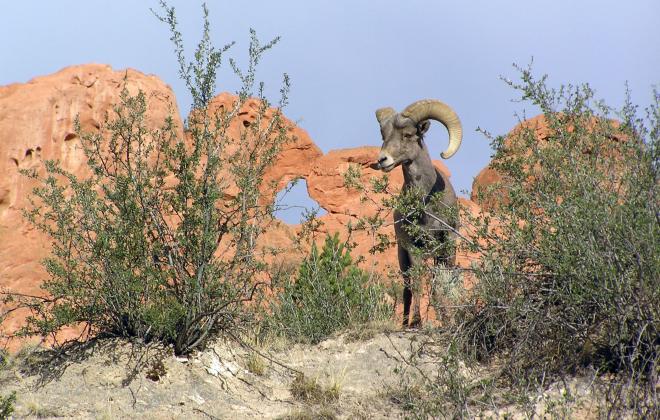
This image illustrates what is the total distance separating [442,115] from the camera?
9984mm

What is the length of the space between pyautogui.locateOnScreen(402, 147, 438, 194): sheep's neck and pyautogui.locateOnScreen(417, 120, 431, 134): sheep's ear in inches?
14.5

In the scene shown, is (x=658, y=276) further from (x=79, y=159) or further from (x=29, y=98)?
(x=29, y=98)

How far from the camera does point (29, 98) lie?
74.3 ft

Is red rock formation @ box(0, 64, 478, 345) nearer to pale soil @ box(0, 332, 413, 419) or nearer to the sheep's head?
the sheep's head

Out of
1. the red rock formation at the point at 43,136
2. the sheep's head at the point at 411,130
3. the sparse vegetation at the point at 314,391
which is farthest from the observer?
the red rock formation at the point at 43,136

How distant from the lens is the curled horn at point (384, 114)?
10.2 metres

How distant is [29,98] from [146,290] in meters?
17.1

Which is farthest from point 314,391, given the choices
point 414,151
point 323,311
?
point 414,151

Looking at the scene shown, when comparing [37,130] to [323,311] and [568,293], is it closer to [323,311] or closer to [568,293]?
[323,311]

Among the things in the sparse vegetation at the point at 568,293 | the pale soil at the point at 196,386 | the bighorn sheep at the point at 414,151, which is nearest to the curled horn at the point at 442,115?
the bighorn sheep at the point at 414,151

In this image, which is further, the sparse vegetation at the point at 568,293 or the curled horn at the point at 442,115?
the curled horn at the point at 442,115

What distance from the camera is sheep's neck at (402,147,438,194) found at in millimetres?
9609

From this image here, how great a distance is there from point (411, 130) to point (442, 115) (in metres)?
0.51

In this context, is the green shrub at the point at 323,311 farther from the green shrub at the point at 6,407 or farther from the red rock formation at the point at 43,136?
the red rock formation at the point at 43,136
